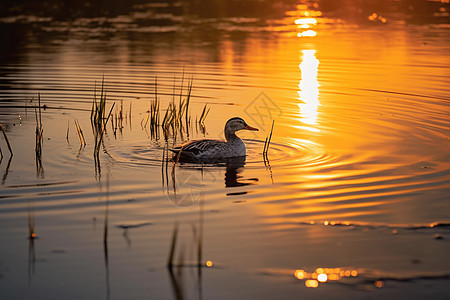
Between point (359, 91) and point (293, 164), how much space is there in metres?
8.15

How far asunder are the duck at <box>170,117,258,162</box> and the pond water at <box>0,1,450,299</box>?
0.34 m

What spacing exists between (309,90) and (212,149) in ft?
26.0

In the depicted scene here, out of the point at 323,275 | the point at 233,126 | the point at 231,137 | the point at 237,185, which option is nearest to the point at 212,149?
the point at 231,137

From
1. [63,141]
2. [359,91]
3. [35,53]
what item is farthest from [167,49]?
[63,141]

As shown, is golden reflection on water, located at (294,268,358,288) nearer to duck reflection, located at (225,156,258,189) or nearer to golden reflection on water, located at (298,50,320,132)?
duck reflection, located at (225,156,258,189)

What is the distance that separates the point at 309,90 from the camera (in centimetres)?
1995

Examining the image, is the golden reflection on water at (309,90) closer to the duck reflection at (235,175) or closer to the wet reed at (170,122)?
the wet reed at (170,122)

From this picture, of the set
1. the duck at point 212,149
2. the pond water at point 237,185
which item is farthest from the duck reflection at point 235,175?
the duck at point 212,149

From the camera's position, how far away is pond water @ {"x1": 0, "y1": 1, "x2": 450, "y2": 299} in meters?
7.09

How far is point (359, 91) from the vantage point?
64.4 feet

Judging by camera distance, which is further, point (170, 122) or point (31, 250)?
point (170, 122)

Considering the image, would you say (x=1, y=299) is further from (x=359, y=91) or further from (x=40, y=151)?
(x=359, y=91)

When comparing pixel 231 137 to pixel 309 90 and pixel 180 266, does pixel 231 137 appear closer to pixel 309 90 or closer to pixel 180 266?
pixel 180 266

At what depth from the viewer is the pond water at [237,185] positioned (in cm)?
709
